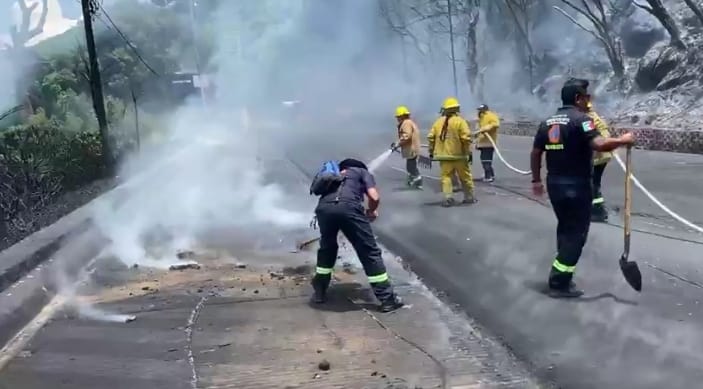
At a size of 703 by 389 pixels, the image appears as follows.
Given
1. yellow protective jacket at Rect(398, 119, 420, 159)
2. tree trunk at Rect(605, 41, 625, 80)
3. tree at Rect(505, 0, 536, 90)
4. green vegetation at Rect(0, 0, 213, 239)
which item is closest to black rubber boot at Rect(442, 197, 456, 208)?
yellow protective jacket at Rect(398, 119, 420, 159)

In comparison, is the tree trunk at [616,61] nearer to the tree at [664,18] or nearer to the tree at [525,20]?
the tree at [664,18]

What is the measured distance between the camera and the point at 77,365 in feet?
20.3

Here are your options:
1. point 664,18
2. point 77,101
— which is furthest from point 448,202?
point 664,18

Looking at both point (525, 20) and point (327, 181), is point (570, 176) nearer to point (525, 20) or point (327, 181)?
point (327, 181)

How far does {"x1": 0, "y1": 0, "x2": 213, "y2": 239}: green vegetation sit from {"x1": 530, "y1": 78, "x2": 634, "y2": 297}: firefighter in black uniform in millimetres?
6663

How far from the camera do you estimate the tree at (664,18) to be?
2810cm

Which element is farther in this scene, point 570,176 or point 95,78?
point 95,78

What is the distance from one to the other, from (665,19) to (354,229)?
24.8m

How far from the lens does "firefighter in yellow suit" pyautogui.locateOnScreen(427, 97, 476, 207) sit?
43.3 ft

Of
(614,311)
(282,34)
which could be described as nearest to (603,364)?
(614,311)

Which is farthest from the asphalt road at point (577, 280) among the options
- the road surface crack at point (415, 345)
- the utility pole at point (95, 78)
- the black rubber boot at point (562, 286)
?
the utility pole at point (95, 78)

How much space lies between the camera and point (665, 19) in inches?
1150

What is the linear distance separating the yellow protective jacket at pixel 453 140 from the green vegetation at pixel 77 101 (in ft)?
18.9

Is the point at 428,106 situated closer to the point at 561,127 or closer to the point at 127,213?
the point at 127,213
